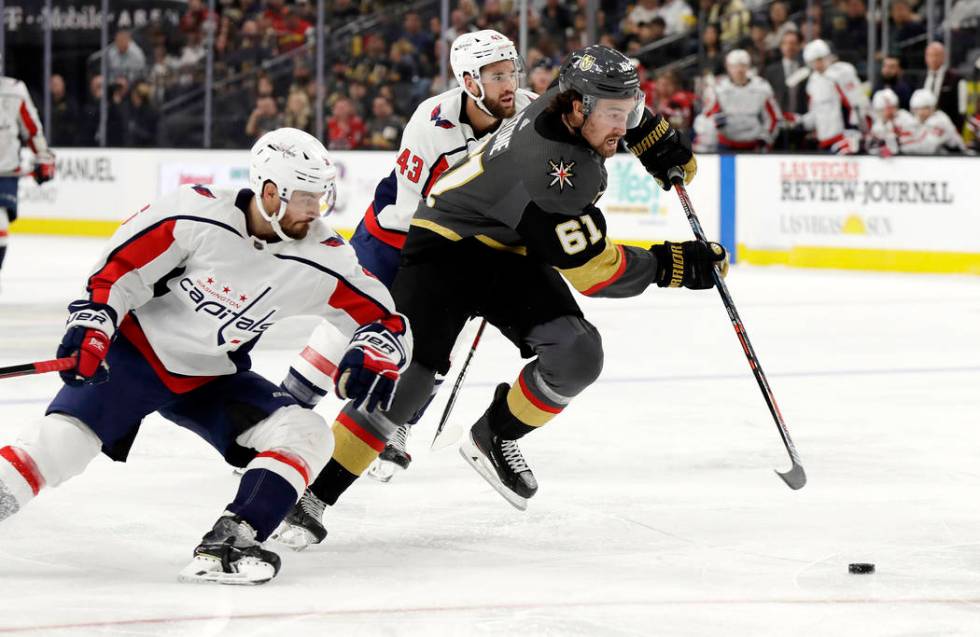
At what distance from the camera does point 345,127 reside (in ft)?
41.0

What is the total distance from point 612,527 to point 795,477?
512mm

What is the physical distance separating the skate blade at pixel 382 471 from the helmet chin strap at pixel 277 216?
1.12 meters

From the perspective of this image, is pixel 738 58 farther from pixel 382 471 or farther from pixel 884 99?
pixel 382 471

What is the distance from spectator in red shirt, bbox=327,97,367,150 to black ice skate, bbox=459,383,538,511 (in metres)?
8.64

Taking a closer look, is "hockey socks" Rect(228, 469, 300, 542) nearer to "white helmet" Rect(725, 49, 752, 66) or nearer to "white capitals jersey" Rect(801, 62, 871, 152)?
"white capitals jersey" Rect(801, 62, 871, 152)

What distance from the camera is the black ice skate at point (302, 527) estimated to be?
11.0 ft

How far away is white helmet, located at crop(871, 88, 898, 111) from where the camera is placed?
33.4ft

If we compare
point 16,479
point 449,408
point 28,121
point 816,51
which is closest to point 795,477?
point 449,408

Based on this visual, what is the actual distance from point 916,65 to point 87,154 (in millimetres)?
6961

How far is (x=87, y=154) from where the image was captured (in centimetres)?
1391

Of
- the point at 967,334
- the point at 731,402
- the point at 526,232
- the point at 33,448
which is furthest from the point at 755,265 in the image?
the point at 33,448

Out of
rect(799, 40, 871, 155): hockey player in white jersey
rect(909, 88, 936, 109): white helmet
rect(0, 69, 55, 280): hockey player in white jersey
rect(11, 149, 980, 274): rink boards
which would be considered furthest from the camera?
rect(799, 40, 871, 155): hockey player in white jersey

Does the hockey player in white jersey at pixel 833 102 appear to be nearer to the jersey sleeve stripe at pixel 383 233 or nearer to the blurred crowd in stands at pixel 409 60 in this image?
the blurred crowd in stands at pixel 409 60

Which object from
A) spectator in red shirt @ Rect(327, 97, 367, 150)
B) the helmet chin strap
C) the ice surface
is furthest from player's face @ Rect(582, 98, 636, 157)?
spectator in red shirt @ Rect(327, 97, 367, 150)
